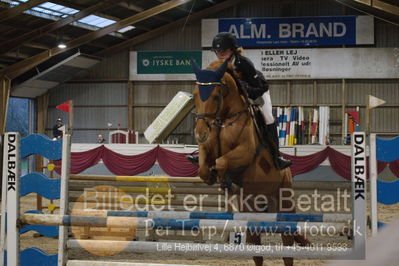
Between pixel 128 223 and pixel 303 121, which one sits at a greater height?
pixel 303 121

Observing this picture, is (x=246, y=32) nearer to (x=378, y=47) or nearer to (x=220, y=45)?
(x=378, y=47)

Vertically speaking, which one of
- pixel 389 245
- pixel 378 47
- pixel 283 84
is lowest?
pixel 389 245

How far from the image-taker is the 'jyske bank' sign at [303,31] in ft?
41.6

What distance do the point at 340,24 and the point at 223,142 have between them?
36.2 feet

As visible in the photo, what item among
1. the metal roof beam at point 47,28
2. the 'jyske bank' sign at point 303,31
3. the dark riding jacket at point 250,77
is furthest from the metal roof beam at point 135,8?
the dark riding jacket at point 250,77

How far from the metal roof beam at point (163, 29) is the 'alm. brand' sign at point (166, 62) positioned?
0.46m

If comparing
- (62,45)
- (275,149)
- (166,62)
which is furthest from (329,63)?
(275,149)

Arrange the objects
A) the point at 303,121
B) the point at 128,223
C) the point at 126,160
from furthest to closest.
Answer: the point at 303,121 → the point at 126,160 → the point at 128,223

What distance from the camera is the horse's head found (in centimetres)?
247

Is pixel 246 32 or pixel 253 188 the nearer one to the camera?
pixel 253 188

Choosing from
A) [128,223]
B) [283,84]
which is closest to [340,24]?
[283,84]

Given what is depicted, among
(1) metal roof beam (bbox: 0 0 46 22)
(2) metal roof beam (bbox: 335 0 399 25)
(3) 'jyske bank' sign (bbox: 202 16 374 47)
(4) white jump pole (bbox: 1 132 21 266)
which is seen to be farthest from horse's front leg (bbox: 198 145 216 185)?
(3) 'jyske bank' sign (bbox: 202 16 374 47)

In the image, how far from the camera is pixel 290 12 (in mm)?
13195

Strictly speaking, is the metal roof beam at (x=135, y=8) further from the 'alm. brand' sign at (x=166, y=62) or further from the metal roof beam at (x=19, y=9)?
the metal roof beam at (x=19, y=9)
